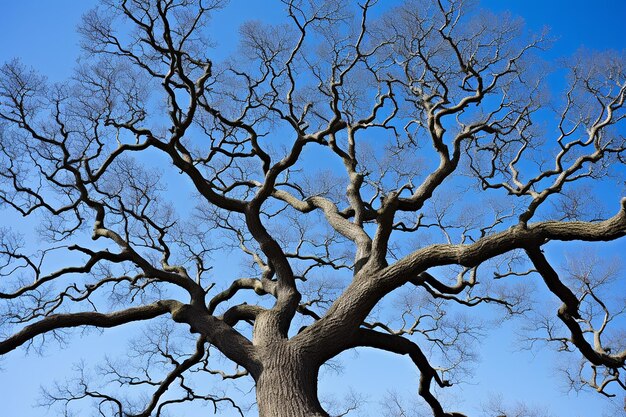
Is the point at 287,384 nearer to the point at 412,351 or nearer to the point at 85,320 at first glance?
the point at 412,351

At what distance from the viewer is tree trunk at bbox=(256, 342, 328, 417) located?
611 cm

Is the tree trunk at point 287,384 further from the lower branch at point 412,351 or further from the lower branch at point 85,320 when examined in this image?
the lower branch at point 85,320

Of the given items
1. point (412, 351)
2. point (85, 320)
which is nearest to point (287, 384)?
point (412, 351)

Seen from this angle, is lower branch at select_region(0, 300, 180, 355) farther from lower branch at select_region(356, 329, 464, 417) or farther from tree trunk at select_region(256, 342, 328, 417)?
lower branch at select_region(356, 329, 464, 417)

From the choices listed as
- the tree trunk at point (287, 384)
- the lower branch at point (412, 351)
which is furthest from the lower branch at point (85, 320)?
the lower branch at point (412, 351)

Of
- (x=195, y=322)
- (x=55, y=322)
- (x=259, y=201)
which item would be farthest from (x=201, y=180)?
(x=55, y=322)

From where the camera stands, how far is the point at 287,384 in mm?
6387

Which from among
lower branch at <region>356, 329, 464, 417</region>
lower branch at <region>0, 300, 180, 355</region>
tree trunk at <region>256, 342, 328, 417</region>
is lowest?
tree trunk at <region>256, 342, 328, 417</region>

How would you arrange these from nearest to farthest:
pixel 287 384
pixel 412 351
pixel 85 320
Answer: pixel 287 384 → pixel 85 320 → pixel 412 351

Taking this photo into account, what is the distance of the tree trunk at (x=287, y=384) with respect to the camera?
6.11 m

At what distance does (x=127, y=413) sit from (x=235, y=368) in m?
2.14

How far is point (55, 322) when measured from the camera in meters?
7.91

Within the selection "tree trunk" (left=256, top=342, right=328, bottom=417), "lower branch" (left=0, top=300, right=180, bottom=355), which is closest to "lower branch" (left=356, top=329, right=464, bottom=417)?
"tree trunk" (left=256, top=342, right=328, bottom=417)

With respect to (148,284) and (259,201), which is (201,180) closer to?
(259,201)
